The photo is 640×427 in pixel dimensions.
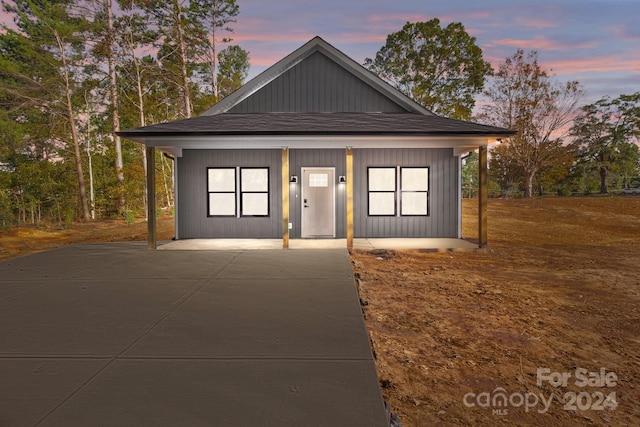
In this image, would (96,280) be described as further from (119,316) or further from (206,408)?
(206,408)

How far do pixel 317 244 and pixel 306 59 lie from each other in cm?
638

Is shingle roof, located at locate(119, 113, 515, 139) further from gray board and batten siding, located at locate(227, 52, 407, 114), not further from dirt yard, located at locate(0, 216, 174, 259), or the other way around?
dirt yard, located at locate(0, 216, 174, 259)

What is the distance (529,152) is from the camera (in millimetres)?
31797

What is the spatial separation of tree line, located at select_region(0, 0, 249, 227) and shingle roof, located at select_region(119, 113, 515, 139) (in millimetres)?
10845

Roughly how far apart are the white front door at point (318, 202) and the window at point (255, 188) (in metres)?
1.24

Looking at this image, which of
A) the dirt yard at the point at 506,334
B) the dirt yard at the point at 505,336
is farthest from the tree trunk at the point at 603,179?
the dirt yard at the point at 505,336

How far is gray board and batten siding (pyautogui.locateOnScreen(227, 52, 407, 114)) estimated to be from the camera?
13.4 m

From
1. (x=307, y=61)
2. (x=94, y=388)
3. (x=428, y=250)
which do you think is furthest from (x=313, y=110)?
(x=94, y=388)

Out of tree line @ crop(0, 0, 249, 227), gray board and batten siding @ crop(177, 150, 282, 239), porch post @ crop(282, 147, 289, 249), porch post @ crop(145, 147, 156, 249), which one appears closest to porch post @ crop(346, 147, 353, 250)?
porch post @ crop(282, 147, 289, 249)

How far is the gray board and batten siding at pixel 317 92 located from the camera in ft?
44.0

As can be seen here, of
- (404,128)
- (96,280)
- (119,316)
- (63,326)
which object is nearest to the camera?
(63,326)

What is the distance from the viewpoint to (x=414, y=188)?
12961 mm

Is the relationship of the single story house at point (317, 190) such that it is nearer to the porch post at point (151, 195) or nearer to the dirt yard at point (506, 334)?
the porch post at point (151, 195)

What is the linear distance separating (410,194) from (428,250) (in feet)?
9.16
